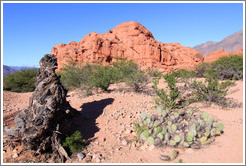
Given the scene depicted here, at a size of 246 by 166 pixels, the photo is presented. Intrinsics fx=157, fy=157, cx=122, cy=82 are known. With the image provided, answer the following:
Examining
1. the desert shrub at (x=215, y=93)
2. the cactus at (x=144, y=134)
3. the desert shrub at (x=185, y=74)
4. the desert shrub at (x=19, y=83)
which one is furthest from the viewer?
the desert shrub at (x=19, y=83)

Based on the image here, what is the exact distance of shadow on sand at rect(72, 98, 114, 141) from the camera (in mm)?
4566

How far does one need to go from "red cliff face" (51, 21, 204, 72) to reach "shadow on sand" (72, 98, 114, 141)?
28238mm

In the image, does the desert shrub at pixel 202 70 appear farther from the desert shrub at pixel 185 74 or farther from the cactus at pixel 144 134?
the cactus at pixel 144 134

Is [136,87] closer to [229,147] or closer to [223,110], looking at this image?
[223,110]

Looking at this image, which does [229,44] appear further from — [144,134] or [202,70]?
[144,134]

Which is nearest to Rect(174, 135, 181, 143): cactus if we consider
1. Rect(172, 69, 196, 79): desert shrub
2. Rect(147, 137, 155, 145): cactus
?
Rect(147, 137, 155, 145): cactus

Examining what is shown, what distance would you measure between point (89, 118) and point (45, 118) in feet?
6.48

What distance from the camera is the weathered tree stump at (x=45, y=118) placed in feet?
11.3

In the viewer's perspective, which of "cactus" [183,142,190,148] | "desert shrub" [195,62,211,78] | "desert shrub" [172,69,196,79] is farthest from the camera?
"desert shrub" [195,62,211,78]

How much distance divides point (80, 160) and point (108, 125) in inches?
64.1

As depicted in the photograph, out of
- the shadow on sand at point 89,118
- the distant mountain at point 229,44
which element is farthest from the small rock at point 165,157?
the distant mountain at point 229,44

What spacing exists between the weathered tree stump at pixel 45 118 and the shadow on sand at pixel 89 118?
2.10 ft

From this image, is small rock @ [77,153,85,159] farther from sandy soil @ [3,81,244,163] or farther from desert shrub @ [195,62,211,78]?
desert shrub @ [195,62,211,78]

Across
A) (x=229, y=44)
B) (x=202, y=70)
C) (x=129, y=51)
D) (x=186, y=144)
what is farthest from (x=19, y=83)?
(x=229, y=44)
